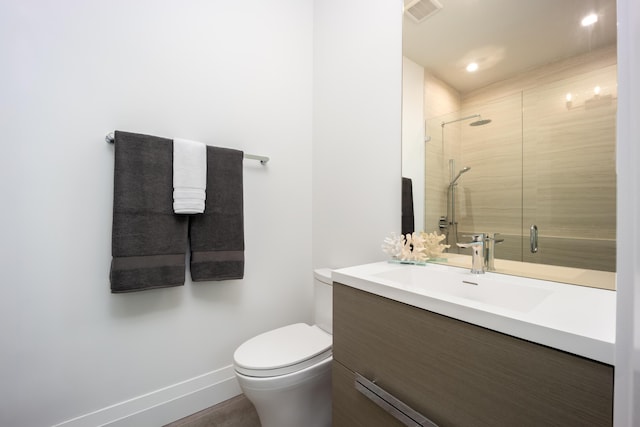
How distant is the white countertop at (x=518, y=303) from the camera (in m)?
0.47

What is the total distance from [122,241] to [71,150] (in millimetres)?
427

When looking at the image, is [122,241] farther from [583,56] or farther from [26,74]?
[583,56]

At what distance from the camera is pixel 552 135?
0.90m

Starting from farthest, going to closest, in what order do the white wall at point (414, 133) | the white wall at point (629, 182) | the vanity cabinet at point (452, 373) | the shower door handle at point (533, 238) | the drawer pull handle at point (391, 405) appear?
the white wall at point (414, 133) → the shower door handle at point (533, 238) → the drawer pull handle at point (391, 405) → the vanity cabinet at point (452, 373) → the white wall at point (629, 182)

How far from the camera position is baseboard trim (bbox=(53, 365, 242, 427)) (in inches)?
44.9

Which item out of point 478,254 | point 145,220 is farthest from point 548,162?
point 145,220

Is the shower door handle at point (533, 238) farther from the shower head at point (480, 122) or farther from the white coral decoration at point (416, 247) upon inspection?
the shower head at point (480, 122)

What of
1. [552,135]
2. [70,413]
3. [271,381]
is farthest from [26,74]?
[552,135]

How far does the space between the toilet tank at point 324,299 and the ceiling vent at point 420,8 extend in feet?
4.32

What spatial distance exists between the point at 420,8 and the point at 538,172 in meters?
0.90

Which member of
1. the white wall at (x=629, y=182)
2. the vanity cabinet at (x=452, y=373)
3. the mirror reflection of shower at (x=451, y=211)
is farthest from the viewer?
the mirror reflection of shower at (x=451, y=211)

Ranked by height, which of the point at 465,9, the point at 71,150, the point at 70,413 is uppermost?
the point at 465,9

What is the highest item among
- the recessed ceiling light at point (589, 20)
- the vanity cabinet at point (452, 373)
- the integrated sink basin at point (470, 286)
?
the recessed ceiling light at point (589, 20)

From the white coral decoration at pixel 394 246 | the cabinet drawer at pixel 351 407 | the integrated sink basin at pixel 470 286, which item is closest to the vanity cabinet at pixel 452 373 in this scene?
the cabinet drawer at pixel 351 407
